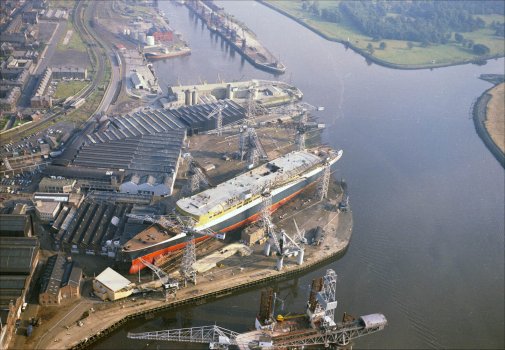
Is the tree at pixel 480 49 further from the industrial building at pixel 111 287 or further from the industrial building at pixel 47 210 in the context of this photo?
the industrial building at pixel 111 287

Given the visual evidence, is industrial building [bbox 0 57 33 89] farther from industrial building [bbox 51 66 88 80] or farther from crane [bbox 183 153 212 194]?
crane [bbox 183 153 212 194]

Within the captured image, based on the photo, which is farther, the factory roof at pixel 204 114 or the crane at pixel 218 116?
the factory roof at pixel 204 114

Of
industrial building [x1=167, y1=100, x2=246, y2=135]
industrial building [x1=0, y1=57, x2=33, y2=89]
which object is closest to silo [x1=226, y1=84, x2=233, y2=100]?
industrial building [x1=167, y1=100, x2=246, y2=135]

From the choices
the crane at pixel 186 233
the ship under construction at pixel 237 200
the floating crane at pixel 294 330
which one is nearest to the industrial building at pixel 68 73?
the ship under construction at pixel 237 200

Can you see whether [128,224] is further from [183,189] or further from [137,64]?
[137,64]

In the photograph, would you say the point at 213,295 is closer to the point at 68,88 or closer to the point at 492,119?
the point at 68,88

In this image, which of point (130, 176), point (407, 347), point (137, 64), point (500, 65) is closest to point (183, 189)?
point (130, 176)
